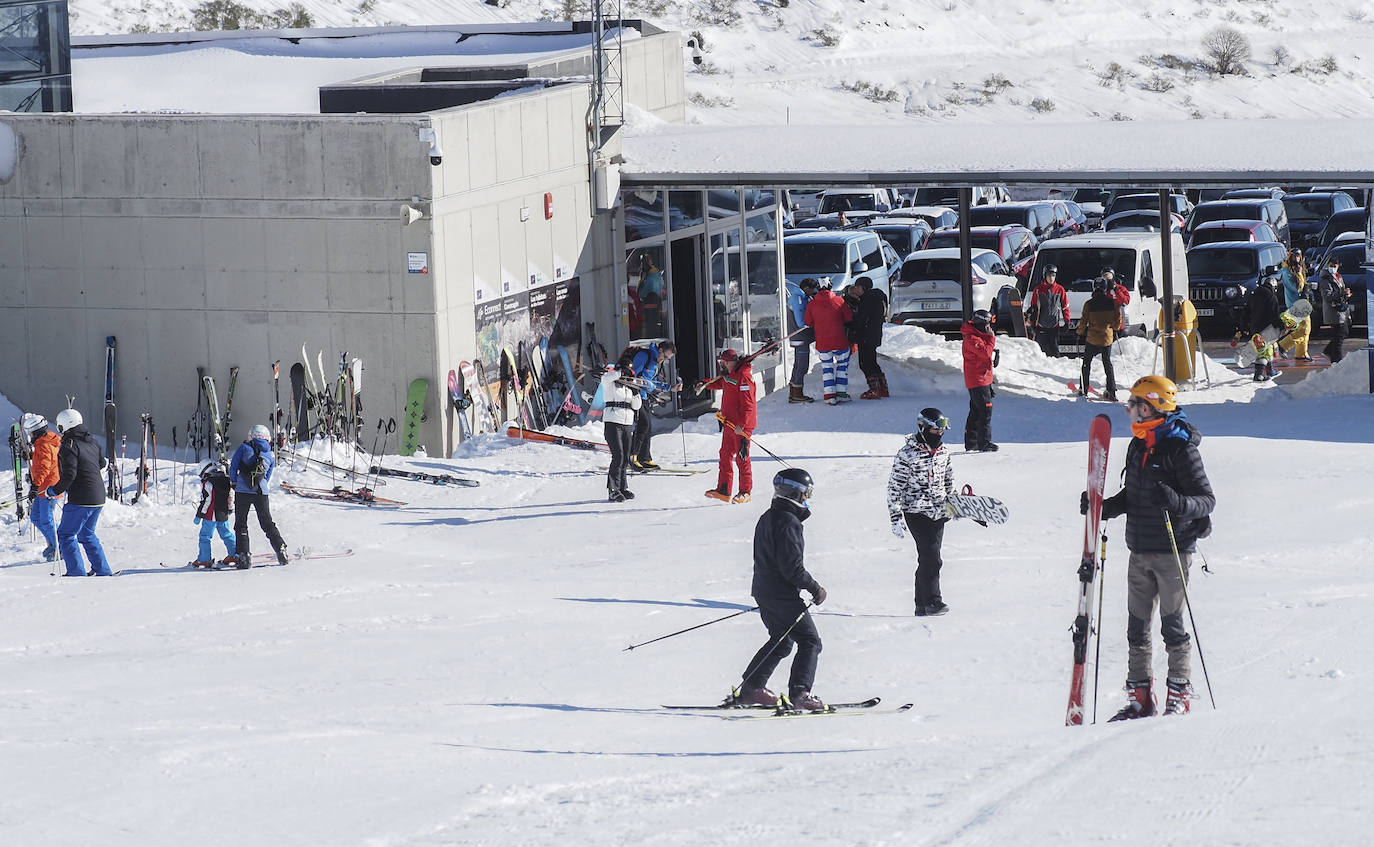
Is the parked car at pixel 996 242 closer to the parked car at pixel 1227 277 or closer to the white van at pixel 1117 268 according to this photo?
the parked car at pixel 1227 277

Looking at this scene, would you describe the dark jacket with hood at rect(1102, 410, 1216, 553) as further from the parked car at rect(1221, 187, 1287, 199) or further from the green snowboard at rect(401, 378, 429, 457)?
the parked car at rect(1221, 187, 1287, 199)

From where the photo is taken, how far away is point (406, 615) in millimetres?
11664

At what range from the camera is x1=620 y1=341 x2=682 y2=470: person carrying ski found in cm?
1587

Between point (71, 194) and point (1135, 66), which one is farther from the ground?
point (1135, 66)

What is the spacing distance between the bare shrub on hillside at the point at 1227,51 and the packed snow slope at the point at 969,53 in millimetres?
312

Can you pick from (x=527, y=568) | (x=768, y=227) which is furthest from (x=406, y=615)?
(x=768, y=227)

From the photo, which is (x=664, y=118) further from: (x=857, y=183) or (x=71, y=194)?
(x=71, y=194)

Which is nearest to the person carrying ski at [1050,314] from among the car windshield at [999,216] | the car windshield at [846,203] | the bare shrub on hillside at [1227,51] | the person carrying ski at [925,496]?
the car windshield at [999,216]

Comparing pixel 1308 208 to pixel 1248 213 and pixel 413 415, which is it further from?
pixel 413 415

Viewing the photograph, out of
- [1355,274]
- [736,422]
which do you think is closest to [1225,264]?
[1355,274]

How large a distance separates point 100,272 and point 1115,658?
12.1 meters

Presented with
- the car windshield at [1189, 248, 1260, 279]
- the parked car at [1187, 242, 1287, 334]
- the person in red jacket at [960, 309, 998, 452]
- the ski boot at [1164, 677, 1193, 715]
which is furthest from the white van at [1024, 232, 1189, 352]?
the ski boot at [1164, 677, 1193, 715]

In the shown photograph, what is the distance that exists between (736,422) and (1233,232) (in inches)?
684

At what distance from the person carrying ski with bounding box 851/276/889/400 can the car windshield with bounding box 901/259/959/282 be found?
21.7ft
